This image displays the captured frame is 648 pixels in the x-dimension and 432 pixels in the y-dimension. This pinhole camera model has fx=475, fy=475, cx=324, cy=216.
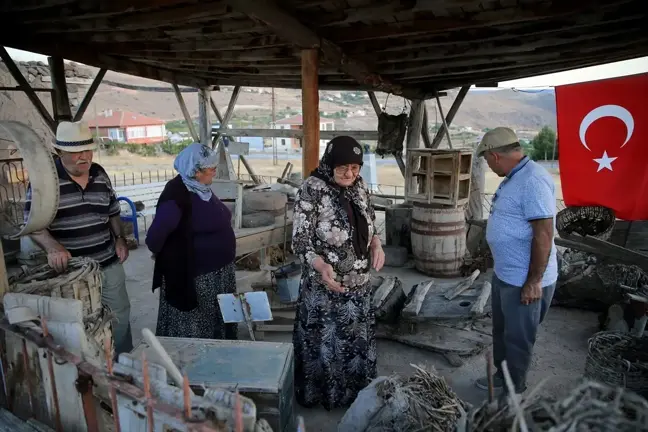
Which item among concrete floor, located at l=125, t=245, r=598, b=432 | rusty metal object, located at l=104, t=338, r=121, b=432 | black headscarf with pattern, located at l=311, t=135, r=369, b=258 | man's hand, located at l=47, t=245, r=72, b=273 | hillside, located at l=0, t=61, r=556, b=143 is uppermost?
hillside, located at l=0, t=61, r=556, b=143

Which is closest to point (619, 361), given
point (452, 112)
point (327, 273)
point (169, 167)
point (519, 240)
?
point (519, 240)

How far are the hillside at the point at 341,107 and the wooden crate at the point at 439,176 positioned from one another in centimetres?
3265

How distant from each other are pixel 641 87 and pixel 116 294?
5.04 metres

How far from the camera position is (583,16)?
3.08 metres

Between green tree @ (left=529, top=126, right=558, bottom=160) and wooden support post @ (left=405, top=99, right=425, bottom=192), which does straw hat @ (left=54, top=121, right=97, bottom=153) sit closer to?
wooden support post @ (left=405, top=99, right=425, bottom=192)

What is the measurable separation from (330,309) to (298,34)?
1.86 meters

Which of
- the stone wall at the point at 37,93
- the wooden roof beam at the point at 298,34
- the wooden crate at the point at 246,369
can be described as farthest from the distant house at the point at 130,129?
the wooden crate at the point at 246,369

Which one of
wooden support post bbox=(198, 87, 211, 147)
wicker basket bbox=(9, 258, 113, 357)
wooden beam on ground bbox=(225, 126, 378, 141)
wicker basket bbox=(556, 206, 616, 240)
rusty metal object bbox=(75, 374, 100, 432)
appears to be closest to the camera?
rusty metal object bbox=(75, 374, 100, 432)

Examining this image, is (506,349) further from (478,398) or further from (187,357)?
(187,357)

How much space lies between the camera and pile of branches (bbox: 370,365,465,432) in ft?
5.30

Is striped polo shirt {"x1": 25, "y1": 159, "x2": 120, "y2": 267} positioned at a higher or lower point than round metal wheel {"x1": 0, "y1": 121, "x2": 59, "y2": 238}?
lower

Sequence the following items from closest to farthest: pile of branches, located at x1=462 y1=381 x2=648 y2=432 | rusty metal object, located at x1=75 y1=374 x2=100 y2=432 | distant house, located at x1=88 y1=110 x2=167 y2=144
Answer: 1. pile of branches, located at x1=462 y1=381 x2=648 y2=432
2. rusty metal object, located at x1=75 y1=374 x2=100 y2=432
3. distant house, located at x1=88 y1=110 x2=167 y2=144

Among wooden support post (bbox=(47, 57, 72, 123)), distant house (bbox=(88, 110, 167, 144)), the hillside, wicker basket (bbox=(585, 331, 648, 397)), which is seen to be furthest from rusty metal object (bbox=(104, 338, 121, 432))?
the hillside

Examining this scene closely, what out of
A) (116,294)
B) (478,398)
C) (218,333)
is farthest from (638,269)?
(116,294)
